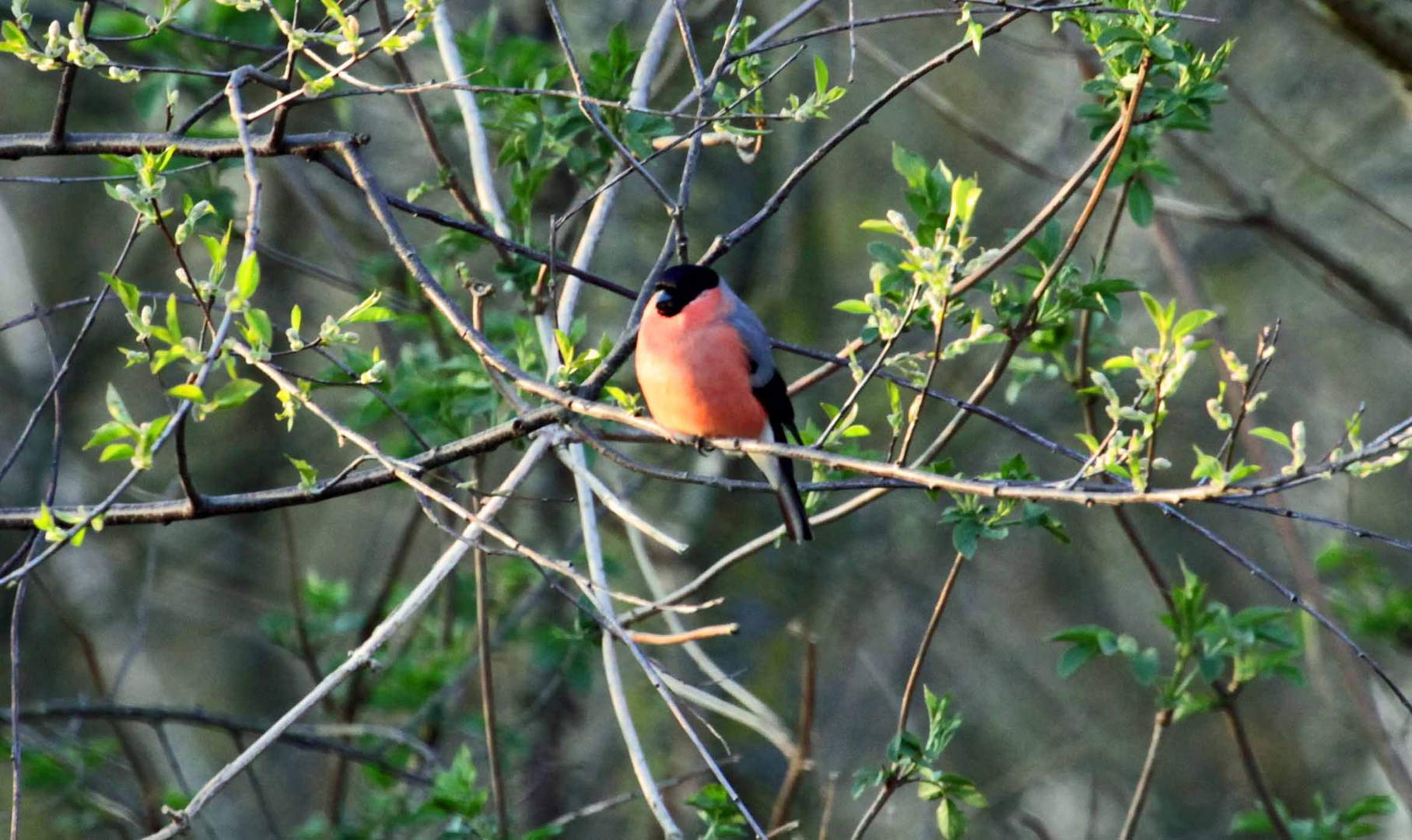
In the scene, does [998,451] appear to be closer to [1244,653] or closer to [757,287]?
[757,287]

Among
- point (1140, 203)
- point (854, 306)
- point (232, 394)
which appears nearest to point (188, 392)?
point (232, 394)

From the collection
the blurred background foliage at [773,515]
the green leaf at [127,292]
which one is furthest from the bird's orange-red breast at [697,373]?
the green leaf at [127,292]

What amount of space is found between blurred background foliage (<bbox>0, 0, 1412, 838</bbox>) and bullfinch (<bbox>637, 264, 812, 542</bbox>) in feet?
4.71

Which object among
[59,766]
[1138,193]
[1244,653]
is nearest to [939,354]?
[1138,193]

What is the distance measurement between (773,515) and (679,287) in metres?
3.58

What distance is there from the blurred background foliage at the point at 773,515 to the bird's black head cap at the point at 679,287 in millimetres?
1457

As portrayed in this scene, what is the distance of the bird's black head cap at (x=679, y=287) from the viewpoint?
3.82 m

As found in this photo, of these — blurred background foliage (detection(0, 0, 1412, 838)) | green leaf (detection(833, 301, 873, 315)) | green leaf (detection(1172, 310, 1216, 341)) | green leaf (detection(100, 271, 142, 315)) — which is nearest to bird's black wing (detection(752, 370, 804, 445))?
A: green leaf (detection(833, 301, 873, 315))

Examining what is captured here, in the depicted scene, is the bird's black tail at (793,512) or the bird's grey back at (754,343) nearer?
the bird's black tail at (793,512)

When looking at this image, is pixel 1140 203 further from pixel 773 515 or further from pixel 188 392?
pixel 773 515

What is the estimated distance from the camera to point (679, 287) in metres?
3.87

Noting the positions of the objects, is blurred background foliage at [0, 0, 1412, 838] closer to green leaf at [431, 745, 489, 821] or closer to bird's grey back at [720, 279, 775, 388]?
green leaf at [431, 745, 489, 821]

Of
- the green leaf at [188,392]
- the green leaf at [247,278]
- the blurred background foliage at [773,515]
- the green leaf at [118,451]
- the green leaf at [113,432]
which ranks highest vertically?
the green leaf at [247,278]

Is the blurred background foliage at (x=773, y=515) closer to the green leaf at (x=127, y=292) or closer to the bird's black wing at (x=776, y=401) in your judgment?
the bird's black wing at (x=776, y=401)
